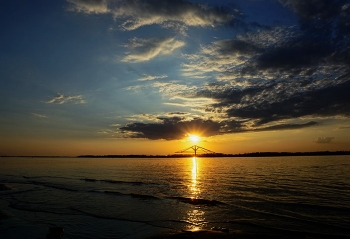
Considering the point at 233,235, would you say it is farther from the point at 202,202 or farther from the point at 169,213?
the point at 202,202

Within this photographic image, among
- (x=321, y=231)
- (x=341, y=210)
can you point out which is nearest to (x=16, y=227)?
(x=321, y=231)

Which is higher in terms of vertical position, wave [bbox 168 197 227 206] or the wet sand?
wave [bbox 168 197 227 206]

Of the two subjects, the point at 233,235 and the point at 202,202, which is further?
the point at 202,202

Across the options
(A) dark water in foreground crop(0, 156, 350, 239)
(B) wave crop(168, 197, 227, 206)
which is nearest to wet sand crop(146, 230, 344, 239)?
(A) dark water in foreground crop(0, 156, 350, 239)

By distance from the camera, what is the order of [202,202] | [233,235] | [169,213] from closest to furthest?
[233,235], [169,213], [202,202]

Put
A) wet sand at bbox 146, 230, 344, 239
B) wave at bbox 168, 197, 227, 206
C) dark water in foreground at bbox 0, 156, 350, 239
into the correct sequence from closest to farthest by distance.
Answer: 1. wet sand at bbox 146, 230, 344, 239
2. dark water in foreground at bbox 0, 156, 350, 239
3. wave at bbox 168, 197, 227, 206

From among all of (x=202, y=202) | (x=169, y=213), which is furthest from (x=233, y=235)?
(x=202, y=202)

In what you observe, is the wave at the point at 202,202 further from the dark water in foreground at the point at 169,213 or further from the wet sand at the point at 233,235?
the wet sand at the point at 233,235

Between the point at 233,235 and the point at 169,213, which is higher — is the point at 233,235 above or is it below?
above

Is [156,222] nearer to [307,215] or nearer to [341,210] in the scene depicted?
[307,215]

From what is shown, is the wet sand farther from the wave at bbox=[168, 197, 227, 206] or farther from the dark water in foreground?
the wave at bbox=[168, 197, 227, 206]

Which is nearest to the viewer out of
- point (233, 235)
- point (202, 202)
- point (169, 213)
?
point (233, 235)

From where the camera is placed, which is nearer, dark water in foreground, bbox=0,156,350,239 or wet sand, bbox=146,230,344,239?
wet sand, bbox=146,230,344,239

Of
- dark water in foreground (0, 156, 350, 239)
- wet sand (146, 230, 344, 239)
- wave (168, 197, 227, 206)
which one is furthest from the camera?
wave (168, 197, 227, 206)
